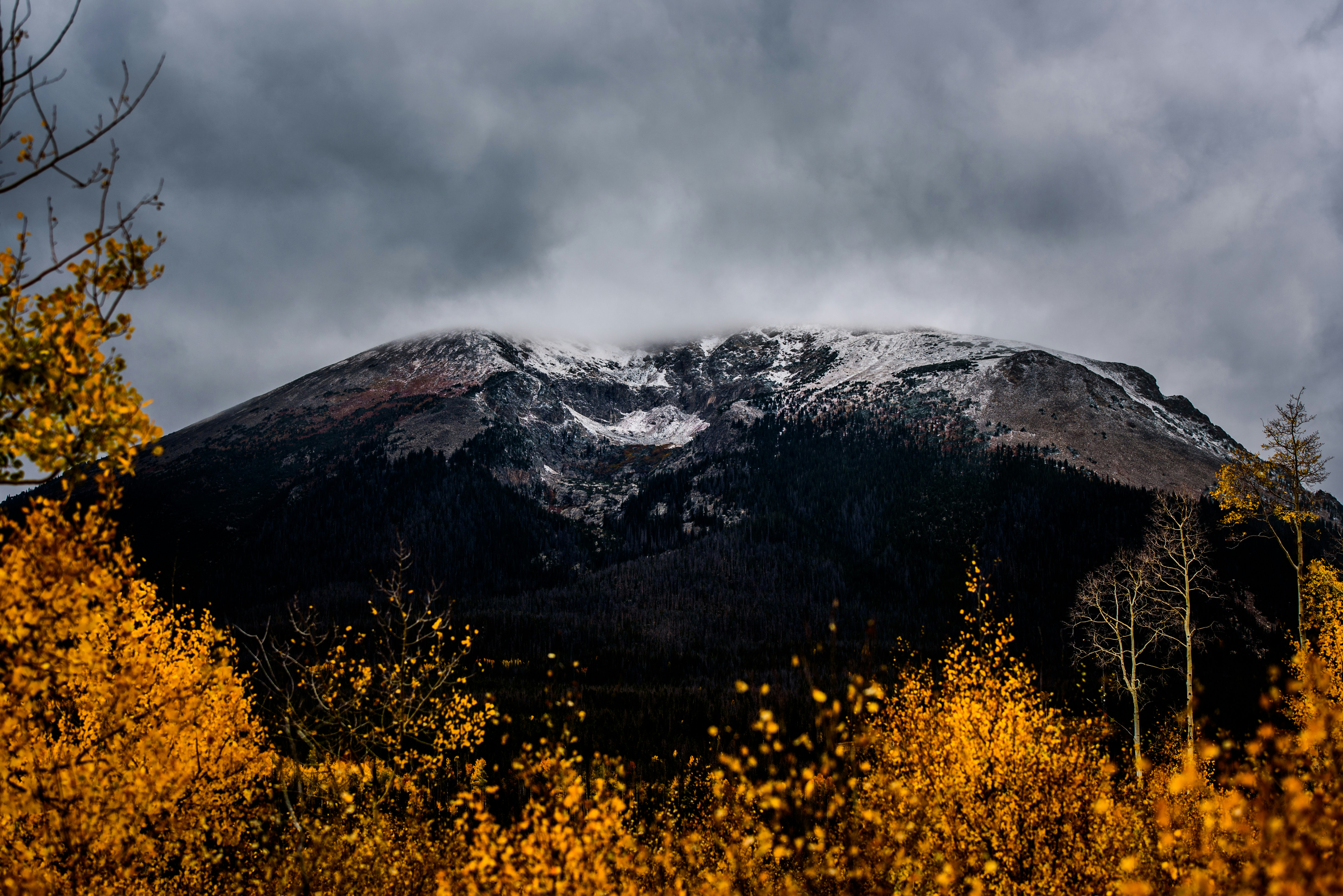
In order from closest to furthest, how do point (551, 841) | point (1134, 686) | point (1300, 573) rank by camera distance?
1. point (551, 841)
2. point (1300, 573)
3. point (1134, 686)

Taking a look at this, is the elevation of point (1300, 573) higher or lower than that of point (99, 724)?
higher

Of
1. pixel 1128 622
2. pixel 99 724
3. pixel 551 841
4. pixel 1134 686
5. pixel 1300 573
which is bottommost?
pixel 1134 686

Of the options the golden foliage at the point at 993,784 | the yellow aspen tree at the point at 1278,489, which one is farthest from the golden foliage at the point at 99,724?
the yellow aspen tree at the point at 1278,489

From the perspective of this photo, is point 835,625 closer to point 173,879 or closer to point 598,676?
point 173,879

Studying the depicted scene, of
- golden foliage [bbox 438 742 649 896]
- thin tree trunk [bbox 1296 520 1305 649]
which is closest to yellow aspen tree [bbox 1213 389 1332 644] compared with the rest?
thin tree trunk [bbox 1296 520 1305 649]

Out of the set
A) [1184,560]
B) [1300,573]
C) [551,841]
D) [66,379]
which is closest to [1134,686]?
[1184,560]

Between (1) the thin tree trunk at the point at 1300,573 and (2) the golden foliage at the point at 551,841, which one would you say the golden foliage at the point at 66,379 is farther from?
(1) the thin tree trunk at the point at 1300,573

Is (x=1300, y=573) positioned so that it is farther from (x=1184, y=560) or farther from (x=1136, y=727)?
(x=1136, y=727)

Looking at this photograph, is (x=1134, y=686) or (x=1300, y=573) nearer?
(x=1300, y=573)

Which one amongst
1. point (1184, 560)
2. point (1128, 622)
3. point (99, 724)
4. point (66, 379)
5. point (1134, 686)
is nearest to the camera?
point (66, 379)

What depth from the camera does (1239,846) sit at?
1091cm

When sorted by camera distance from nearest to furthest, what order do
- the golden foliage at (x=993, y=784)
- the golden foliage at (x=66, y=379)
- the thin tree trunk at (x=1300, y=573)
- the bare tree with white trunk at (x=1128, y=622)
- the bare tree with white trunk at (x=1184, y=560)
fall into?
1. the golden foliage at (x=66, y=379)
2. the golden foliage at (x=993, y=784)
3. the thin tree trunk at (x=1300, y=573)
4. the bare tree with white trunk at (x=1184, y=560)
5. the bare tree with white trunk at (x=1128, y=622)

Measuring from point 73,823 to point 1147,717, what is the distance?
11343cm

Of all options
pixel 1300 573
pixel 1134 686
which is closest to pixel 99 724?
pixel 1134 686
